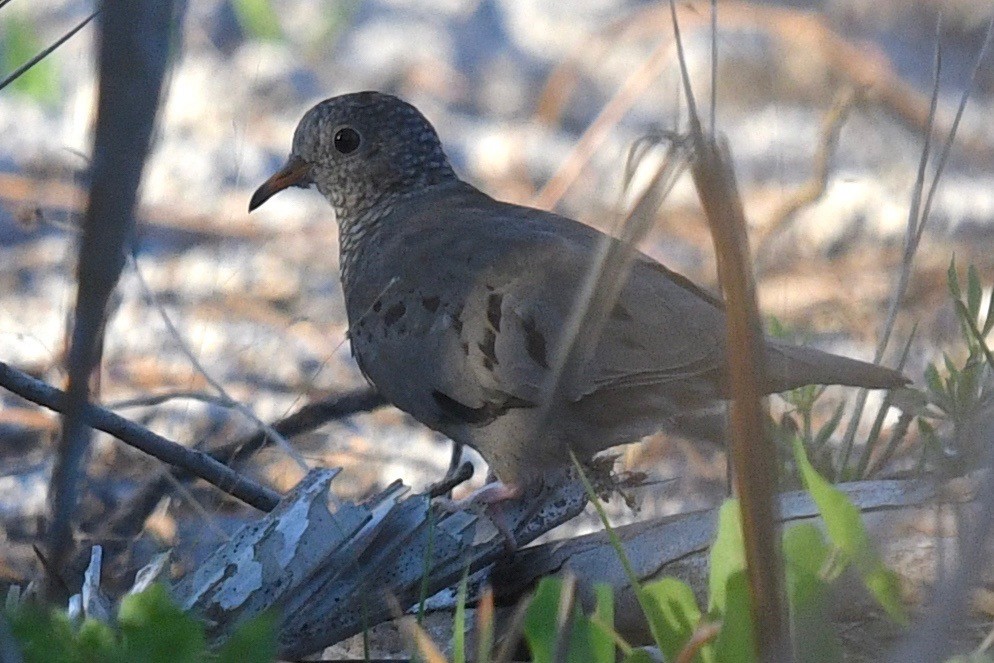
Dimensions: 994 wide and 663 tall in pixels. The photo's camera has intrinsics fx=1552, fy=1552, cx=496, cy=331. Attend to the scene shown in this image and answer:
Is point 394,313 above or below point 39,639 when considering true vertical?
above

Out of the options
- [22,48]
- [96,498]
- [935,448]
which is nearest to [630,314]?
[935,448]

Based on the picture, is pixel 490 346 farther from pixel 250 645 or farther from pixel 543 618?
pixel 250 645

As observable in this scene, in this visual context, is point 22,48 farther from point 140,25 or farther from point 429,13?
point 140,25

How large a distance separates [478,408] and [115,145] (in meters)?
1.83

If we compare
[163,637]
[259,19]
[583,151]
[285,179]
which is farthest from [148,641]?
[259,19]

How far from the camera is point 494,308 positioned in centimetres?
289

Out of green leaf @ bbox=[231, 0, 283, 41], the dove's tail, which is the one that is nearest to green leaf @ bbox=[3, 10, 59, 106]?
green leaf @ bbox=[231, 0, 283, 41]

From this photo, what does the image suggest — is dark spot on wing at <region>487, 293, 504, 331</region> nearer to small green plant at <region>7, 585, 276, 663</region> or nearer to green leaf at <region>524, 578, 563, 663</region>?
green leaf at <region>524, 578, 563, 663</region>

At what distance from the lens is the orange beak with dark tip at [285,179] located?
3773 mm

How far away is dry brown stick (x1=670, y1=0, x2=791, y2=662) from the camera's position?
1365 mm

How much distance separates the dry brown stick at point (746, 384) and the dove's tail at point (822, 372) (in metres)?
1.14

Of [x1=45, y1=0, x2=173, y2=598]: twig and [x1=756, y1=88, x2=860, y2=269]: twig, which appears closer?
[x1=45, y1=0, x2=173, y2=598]: twig

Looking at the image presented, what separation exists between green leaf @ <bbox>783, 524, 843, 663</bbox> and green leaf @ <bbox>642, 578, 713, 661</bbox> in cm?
13

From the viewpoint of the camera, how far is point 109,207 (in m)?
1.17
